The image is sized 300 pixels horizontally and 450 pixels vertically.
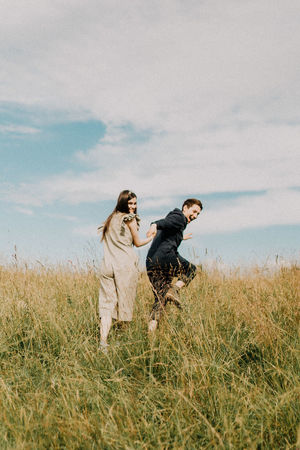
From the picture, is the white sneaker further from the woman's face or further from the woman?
the woman's face

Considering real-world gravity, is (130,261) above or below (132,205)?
below

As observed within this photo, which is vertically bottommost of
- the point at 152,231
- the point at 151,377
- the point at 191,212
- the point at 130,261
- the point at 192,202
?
the point at 151,377

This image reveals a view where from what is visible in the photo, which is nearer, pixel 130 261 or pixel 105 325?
pixel 105 325

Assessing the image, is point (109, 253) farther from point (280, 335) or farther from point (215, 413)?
point (215, 413)

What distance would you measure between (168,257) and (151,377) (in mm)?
2134

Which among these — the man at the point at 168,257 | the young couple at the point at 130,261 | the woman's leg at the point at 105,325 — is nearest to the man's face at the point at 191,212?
the man at the point at 168,257

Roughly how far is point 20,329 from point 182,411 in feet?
7.64

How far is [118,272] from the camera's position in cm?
461

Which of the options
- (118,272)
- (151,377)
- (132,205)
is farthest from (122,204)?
(151,377)

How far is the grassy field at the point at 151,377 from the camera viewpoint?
2355 mm

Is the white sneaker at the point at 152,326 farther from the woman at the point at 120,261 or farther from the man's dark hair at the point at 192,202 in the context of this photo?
the man's dark hair at the point at 192,202

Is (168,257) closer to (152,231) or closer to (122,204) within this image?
(152,231)

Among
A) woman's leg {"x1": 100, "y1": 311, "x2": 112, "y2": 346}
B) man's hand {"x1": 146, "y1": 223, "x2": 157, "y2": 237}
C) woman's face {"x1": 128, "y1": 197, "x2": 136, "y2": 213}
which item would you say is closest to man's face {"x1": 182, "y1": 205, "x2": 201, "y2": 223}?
man's hand {"x1": 146, "y1": 223, "x2": 157, "y2": 237}

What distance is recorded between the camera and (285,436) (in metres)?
2.40
